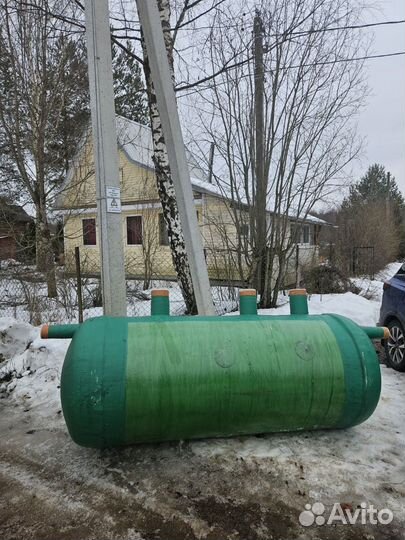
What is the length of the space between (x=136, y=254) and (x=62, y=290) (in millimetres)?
8076

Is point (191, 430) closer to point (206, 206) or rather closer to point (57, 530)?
point (57, 530)

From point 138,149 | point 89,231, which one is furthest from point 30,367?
point 138,149

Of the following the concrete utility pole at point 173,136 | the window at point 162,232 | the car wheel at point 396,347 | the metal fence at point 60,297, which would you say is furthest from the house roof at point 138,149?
the car wheel at point 396,347

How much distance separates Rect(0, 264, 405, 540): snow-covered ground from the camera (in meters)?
2.20

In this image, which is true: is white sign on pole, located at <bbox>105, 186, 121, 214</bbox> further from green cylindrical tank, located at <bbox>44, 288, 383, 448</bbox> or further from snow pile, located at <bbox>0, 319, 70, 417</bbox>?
snow pile, located at <bbox>0, 319, 70, 417</bbox>

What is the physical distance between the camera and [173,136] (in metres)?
4.36

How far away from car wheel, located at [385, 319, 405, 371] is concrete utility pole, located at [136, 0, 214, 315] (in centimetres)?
245

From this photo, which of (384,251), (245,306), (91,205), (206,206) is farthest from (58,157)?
(384,251)

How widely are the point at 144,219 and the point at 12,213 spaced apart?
4851mm

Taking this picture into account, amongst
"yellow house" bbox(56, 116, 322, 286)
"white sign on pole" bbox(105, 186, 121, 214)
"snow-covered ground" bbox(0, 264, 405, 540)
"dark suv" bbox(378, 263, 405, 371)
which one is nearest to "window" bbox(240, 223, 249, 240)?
"yellow house" bbox(56, 116, 322, 286)

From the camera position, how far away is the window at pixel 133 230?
15898mm

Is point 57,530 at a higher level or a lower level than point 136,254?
lower

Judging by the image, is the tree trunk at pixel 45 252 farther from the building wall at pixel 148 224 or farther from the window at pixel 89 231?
the window at pixel 89 231

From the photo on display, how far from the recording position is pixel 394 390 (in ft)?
13.5
